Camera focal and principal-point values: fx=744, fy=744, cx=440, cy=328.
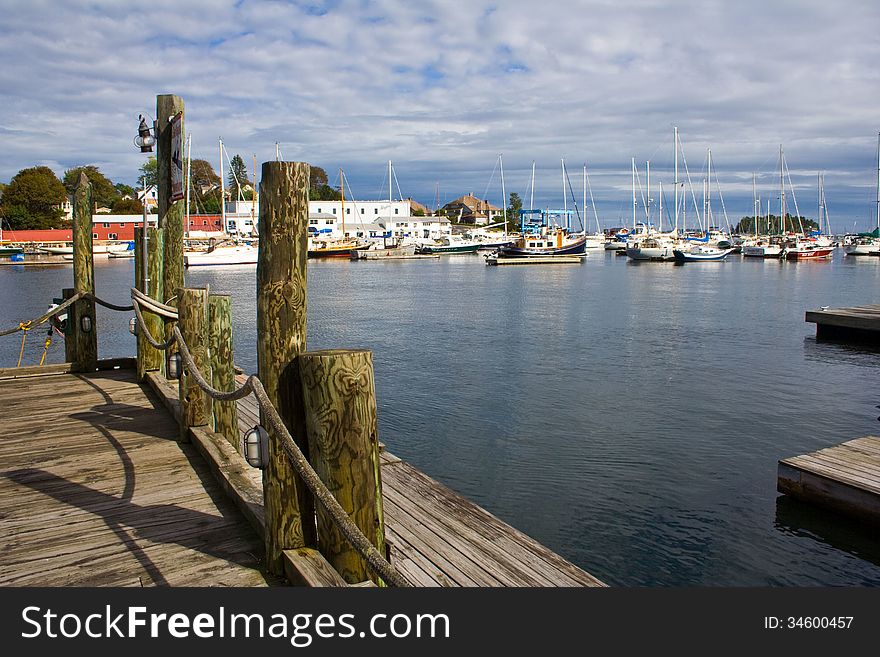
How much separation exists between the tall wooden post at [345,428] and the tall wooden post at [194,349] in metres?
2.97

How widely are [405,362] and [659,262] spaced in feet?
243

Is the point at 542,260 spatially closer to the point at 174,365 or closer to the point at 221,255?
the point at 221,255

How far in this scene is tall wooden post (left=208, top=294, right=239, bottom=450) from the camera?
21.6 ft

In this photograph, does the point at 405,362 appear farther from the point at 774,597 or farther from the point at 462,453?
the point at 774,597

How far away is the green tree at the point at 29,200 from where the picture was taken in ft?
328

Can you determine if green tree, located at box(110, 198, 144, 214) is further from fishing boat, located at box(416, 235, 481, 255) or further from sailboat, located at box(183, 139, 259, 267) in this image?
fishing boat, located at box(416, 235, 481, 255)

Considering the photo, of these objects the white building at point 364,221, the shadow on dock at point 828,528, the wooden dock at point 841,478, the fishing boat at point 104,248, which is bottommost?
the shadow on dock at point 828,528

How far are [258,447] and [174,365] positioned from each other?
3.29 m

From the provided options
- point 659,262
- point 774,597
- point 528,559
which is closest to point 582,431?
point 774,597

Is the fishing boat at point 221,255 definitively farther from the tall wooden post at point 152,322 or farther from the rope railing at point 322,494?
the rope railing at point 322,494

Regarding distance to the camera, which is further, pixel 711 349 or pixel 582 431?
pixel 711 349

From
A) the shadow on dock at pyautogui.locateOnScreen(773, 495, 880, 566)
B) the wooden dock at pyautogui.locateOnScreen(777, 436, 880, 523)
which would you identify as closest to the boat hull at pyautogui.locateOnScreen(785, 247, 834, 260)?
the wooden dock at pyautogui.locateOnScreen(777, 436, 880, 523)

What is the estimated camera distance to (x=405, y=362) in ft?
66.8

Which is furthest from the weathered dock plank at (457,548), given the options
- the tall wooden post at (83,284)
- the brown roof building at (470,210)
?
the brown roof building at (470,210)
